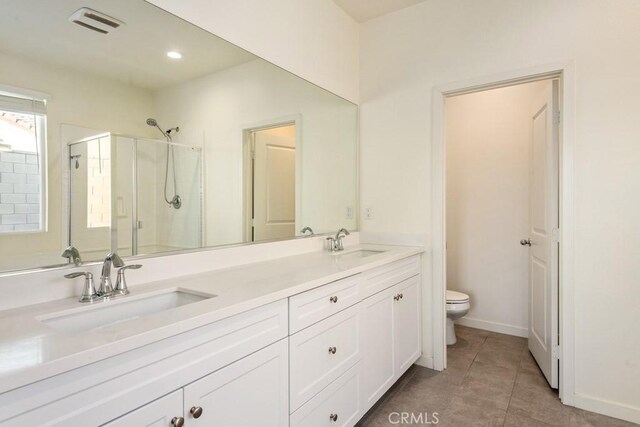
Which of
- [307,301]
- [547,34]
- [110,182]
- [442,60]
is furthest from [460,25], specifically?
[110,182]

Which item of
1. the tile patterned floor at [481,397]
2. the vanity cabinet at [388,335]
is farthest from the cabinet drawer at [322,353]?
the tile patterned floor at [481,397]

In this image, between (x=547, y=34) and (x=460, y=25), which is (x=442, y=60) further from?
(x=547, y=34)

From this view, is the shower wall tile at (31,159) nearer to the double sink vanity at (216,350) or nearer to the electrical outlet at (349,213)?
the double sink vanity at (216,350)

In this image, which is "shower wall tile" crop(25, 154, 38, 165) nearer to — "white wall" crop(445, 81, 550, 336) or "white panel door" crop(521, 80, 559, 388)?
"white panel door" crop(521, 80, 559, 388)

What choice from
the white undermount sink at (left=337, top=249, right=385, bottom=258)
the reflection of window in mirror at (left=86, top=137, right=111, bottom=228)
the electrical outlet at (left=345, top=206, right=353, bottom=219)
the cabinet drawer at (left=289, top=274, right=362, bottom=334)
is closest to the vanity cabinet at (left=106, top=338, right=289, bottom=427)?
the cabinet drawer at (left=289, top=274, right=362, bottom=334)

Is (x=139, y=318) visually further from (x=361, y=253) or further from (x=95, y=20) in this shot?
(x=361, y=253)

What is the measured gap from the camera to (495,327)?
3225 millimetres

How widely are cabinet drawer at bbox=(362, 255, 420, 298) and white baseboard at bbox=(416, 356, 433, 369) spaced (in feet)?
2.10

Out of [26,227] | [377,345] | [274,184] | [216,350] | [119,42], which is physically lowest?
[377,345]

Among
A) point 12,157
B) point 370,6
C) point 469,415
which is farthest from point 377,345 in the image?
point 370,6

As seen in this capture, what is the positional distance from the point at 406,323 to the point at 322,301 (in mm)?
1024

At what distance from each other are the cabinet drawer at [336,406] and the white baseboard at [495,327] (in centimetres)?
203

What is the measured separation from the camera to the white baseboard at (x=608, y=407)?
1.91 meters

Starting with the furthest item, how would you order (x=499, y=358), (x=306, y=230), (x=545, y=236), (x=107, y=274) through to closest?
(x=499, y=358) → (x=306, y=230) → (x=545, y=236) → (x=107, y=274)
